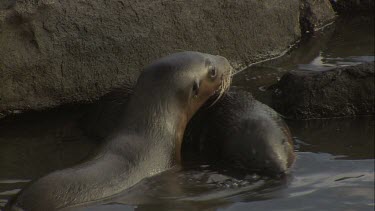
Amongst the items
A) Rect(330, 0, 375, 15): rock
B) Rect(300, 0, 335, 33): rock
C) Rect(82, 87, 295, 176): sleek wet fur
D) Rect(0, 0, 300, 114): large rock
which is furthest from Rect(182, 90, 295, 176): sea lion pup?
Rect(330, 0, 375, 15): rock

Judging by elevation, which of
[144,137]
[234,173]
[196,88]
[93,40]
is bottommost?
[234,173]

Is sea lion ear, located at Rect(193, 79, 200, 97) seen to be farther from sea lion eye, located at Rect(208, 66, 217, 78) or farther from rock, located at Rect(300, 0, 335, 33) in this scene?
rock, located at Rect(300, 0, 335, 33)

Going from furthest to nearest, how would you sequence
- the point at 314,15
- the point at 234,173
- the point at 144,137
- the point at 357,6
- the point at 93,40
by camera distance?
the point at 357,6
the point at 314,15
the point at 93,40
the point at 234,173
the point at 144,137

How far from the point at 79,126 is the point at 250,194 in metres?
1.81

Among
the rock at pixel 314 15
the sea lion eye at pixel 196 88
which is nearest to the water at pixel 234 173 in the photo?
the sea lion eye at pixel 196 88

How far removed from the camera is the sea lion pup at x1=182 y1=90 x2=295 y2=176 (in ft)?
20.3

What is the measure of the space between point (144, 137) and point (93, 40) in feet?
5.39

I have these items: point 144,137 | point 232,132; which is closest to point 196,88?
point 232,132

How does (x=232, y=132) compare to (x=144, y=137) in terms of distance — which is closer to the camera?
(x=144, y=137)

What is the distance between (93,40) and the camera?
7410mm

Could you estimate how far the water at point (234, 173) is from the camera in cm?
558

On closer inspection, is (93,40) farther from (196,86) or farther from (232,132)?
(232,132)

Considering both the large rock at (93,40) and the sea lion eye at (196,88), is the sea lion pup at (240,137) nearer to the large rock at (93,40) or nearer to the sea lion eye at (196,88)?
the sea lion eye at (196,88)

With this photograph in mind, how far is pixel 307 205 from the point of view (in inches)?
219
